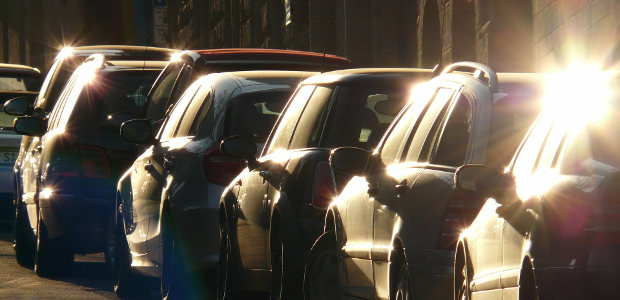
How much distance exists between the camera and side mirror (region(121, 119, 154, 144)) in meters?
12.3

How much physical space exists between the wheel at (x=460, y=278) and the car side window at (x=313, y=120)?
238cm

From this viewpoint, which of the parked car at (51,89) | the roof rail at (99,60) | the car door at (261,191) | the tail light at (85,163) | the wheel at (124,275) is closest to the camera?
the car door at (261,191)

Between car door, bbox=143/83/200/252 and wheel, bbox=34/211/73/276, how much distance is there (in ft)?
7.28

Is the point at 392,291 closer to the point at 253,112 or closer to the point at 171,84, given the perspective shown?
the point at 253,112

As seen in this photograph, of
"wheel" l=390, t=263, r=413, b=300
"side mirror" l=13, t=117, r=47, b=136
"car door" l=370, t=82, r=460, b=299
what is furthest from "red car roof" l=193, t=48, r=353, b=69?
"wheel" l=390, t=263, r=413, b=300

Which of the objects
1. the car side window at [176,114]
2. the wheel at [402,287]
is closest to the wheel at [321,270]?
the wheel at [402,287]

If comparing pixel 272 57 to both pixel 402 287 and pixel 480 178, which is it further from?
pixel 480 178

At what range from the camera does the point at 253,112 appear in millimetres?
11156

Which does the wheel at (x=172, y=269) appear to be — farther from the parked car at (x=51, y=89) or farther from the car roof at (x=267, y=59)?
the parked car at (x=51, y=89)

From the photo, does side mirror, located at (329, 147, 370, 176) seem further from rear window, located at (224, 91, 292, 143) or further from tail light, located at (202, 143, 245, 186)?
rear window, located at (224, 91, 292, 143)

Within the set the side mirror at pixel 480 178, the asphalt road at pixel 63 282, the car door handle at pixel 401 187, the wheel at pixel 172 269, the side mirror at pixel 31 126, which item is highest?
the side mirror at pixel 480 178

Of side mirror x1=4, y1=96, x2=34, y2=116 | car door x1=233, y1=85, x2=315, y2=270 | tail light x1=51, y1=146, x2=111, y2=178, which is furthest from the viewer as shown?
side mirror x1=4, y1=96, x2=34, y2=116

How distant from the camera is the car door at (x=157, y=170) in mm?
11547

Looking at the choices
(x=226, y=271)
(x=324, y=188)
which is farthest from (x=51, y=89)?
(x=324, y=188)
